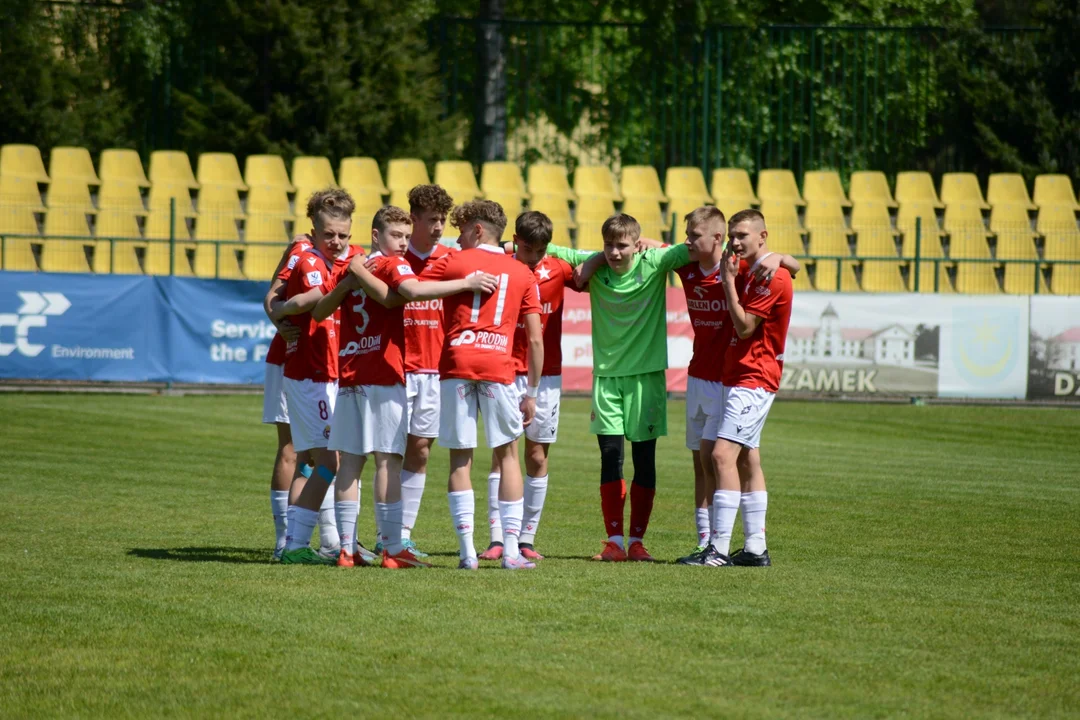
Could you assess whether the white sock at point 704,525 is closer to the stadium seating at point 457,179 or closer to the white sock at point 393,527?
the white sock at point 393,527

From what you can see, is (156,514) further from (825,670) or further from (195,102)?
(195,102)

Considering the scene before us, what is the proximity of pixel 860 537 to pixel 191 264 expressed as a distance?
1560cm

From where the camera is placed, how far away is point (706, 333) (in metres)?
8.21

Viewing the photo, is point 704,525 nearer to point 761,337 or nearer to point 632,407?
point 632,407

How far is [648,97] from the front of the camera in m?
31.7

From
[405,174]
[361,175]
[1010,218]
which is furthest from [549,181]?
[1010,218]

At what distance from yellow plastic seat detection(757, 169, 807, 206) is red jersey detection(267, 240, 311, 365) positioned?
→ 744 inches

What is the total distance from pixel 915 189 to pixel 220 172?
1388cm

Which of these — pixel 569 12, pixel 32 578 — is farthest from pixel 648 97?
pixel 32 578

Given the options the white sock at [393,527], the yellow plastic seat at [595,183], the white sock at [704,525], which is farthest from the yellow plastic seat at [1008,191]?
the white sock at [393,527]

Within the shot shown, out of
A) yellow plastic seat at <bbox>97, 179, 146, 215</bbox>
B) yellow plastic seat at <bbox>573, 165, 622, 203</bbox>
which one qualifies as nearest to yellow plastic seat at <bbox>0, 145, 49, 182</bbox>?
yellow plastic seat at <bbox>97, 179, 146, 215</bbox>

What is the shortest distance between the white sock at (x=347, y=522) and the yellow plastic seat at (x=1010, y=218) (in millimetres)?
21035

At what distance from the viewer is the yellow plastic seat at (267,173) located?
23812 mm

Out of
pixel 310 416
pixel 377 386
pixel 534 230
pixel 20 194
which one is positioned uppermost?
→ pixel 20 194
